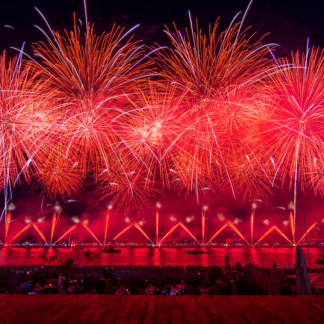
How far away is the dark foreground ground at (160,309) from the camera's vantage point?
5527 mm

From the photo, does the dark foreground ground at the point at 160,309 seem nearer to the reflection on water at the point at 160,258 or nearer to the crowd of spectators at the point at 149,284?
the crowd of spectators at the point at 149,284

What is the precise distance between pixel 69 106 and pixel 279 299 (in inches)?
435

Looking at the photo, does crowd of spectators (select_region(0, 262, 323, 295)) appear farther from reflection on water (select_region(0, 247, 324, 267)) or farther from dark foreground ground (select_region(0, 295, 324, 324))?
reflection on water (select_region(0, 247, 324, 267))

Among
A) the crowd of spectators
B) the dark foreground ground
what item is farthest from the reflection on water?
the dark foreground ground

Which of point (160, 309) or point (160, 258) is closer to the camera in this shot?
point (160, 309)

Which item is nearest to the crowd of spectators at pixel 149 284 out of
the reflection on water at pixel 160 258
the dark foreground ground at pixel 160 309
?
the dark foreground ground at pixel 160 309

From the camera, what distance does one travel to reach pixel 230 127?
14.5 meters

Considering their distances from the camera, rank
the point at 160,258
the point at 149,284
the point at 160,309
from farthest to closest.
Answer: the point at 160,258 → the point at 149,284 → the point at 160,309

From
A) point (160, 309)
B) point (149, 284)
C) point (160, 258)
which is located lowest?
point (160, 258)

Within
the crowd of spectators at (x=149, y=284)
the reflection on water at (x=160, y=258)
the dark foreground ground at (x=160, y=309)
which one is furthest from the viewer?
the reflection on water at (x=160, y=258)

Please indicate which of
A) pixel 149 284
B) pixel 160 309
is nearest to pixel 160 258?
pixel 149 284

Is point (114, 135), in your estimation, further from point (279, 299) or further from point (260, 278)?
point (279, 299)

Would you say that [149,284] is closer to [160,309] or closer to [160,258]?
[160,309]

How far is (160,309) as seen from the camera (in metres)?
6.11
